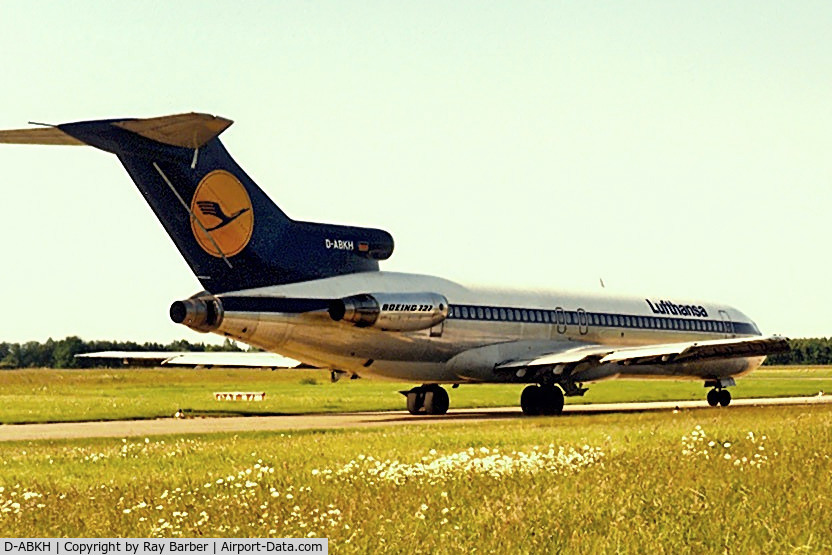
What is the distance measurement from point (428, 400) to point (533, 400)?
2959mm

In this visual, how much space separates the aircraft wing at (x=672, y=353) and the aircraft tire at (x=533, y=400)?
695 millimetres

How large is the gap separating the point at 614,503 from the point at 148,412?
22979 millimetres

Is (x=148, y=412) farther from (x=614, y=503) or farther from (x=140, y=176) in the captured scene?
(x=614, y=503)

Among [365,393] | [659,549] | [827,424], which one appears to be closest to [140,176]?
[827,424]

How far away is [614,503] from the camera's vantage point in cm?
974

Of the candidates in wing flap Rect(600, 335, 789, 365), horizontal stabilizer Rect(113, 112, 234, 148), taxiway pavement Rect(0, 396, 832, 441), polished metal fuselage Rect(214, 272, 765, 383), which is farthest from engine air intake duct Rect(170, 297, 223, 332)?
wing flap Rect(600, 335, 789, 365)

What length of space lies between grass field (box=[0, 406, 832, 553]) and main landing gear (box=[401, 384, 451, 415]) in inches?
597

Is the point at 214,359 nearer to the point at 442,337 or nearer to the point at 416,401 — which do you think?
the point at 416,401

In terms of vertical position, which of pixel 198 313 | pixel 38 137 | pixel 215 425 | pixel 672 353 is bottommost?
pixel 215 425

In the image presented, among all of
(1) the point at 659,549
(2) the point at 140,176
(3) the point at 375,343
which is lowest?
(1) the point at 659,549

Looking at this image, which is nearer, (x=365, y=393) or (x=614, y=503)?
(x=614, y=503)

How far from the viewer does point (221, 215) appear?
25.1 m

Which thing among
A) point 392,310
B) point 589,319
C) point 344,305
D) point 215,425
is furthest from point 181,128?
point 589,319

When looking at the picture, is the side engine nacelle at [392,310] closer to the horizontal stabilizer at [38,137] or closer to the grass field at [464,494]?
the horizontal stabilizer at [38,137]
